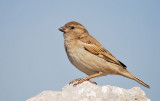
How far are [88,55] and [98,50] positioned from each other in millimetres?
479

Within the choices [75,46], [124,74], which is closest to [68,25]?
[75,46]

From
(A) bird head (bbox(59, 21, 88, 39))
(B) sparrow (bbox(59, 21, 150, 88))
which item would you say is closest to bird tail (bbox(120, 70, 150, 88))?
(B) sparrow (bbox(59, 21, 150, 88))

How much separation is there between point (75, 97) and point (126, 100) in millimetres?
1382

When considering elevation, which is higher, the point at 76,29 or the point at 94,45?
the point at 76,29

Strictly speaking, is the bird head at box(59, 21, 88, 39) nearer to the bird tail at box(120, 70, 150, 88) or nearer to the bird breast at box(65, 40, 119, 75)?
the bird breast at box(65, 40, 119, 75)

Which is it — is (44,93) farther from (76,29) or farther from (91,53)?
(76,29)

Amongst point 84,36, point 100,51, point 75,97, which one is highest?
point 84,36

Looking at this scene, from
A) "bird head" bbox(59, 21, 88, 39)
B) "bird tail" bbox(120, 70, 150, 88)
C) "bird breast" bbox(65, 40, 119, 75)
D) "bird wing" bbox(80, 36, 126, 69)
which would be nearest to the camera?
"bird breast" bbox(65, 40, 119, 75)

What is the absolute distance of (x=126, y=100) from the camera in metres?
7.11

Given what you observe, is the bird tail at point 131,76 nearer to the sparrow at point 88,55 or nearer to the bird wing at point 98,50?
the sparrow at point 88,55

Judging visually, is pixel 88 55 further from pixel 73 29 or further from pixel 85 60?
pixel 73 29

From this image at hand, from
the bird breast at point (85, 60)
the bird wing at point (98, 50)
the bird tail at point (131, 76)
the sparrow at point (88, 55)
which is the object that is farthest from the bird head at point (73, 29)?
the bird tail at point (131, 76)

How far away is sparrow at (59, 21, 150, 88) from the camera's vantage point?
8375mm

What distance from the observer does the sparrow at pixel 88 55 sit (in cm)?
838
